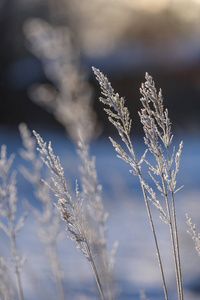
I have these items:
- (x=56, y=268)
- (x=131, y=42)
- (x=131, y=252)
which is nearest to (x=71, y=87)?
(x=56, y=268)

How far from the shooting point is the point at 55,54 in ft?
4.93

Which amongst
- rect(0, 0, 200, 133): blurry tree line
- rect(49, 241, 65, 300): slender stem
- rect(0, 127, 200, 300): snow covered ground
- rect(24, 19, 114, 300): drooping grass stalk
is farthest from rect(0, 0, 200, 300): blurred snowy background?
rect(24, 19, 114, 300): drooping grass stalk

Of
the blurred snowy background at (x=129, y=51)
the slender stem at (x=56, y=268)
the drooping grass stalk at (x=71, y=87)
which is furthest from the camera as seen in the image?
the blurred snowy background at (x=129, y=51)

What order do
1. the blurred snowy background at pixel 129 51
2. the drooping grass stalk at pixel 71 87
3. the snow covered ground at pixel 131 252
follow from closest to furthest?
the drooping grass stalk at pixel 71 87, the snow covered ground at pixel 131 252, the blurred snowy background at pixel 129 51

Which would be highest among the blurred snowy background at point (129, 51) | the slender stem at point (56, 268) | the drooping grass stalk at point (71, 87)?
the blurred snowy background at point (129, 51)

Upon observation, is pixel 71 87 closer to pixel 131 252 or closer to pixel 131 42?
pixel 131 252

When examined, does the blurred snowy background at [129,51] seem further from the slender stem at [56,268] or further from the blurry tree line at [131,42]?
the slender stem at [56,268]

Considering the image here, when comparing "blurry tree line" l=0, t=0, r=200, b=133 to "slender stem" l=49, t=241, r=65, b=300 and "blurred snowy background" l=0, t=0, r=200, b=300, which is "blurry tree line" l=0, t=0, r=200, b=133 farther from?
"slender stem" l=49, t=241, r=65, b=300

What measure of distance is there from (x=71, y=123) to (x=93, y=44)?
6.31 meters

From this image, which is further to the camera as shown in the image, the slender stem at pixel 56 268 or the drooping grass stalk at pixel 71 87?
the slender stem at pixel 56 268

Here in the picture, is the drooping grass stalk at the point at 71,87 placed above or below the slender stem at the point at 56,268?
above

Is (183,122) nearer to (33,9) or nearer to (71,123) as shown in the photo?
(33,9)

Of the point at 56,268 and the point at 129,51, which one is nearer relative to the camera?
the point at 56,268

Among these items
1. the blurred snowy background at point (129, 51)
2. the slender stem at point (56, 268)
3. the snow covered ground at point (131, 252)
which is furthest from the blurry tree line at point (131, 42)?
the slender stem at point (56, 268)
